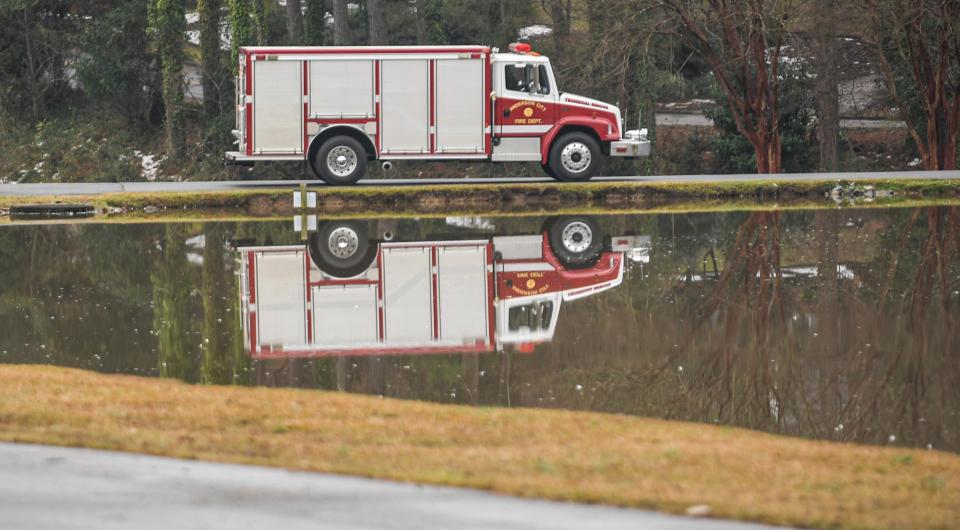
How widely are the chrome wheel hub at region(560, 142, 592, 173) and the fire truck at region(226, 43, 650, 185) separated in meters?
0.03

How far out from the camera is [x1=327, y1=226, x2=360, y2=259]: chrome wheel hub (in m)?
19.8

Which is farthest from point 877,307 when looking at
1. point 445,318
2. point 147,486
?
point 147,486

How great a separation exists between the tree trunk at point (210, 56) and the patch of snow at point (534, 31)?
31.0 ft

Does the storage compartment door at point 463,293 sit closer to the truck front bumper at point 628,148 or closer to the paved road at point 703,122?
the truck front bumper at point 628,148

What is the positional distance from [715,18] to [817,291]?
19553 mm

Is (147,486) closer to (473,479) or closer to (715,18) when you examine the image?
(473,479)

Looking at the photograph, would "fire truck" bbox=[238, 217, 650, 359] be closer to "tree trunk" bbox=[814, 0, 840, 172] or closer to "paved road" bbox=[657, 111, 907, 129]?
"tree trunk" bbox=[814, 0, 840, 172]

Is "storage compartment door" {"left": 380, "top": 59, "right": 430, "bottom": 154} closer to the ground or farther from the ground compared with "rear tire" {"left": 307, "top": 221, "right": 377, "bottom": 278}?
farther from the ground

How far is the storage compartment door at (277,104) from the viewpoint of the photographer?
27578 mm

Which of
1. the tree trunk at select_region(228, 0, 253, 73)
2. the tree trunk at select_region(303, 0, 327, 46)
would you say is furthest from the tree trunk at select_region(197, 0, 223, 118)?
the tree trunk at select_region(303, 0, 327, 46)

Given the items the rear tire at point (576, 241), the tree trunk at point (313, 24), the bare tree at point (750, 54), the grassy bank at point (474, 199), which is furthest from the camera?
the tree trunk at point (313, 24)

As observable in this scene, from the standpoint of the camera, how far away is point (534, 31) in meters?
51.4

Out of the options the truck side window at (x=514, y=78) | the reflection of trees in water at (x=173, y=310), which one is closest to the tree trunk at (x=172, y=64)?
the truck side window at (x=514, y=78)

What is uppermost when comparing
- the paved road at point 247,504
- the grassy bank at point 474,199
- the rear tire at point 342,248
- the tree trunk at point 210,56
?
the tree trunk at point 210,56
